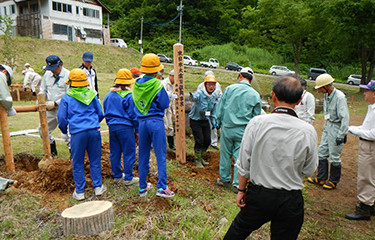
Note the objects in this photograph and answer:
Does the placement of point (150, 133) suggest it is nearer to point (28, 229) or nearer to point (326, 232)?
point (28, 229)

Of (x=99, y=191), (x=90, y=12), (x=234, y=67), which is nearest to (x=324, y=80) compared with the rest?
(x=99, y=191)

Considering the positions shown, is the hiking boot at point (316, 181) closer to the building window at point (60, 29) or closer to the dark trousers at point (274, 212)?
the dark trousers at point (274, 212)

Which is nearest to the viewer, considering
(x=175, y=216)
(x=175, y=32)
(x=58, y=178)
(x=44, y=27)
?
(x=175, y=216)

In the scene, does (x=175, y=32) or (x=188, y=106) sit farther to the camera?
(x=175, y=32)

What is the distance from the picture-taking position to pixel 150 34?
50.2 metres

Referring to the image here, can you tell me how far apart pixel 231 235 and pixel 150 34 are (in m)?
51.0

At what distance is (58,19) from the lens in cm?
3145

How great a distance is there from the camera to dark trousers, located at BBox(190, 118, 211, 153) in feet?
19.9

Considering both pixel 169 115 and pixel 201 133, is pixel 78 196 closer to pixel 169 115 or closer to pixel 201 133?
pixel 201 133

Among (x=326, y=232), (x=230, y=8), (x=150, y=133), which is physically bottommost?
(x=326, y=232)

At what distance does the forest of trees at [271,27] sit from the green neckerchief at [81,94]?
19.6 meters

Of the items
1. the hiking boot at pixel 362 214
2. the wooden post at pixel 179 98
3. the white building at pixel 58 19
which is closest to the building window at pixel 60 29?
the white building at pixel 58 19

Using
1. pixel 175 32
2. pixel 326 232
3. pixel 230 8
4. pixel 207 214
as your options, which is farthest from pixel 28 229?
pixel 230 8

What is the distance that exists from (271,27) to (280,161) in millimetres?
23690
